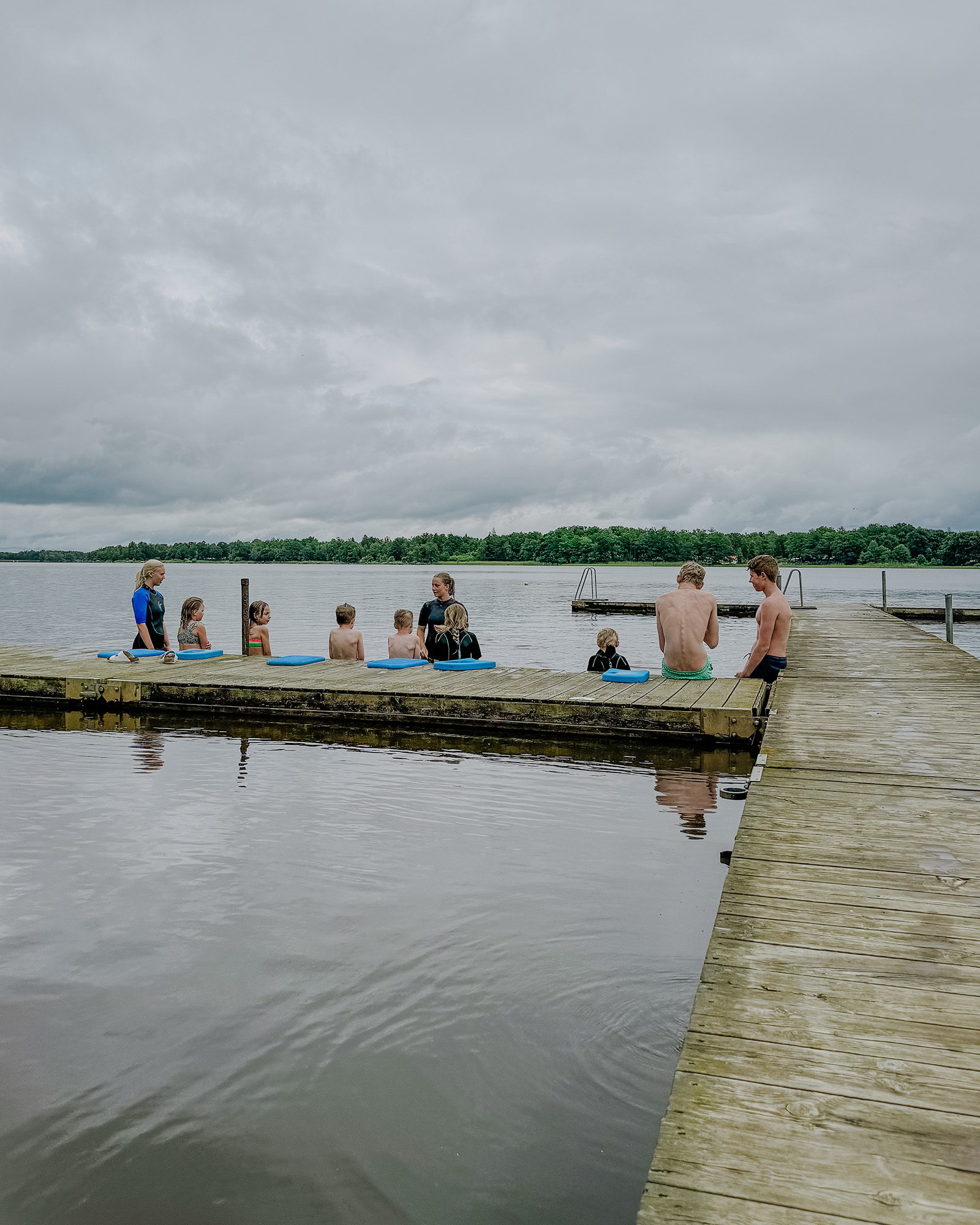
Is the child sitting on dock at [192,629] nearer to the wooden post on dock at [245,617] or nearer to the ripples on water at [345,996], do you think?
the wooden post on dock at [245,617]

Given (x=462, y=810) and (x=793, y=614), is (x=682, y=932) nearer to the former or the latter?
(x=462, y=810)

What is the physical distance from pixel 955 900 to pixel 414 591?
68394 millimetres

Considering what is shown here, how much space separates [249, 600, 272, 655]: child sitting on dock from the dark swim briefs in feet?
23.6

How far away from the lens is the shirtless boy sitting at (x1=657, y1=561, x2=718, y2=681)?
1020 cm

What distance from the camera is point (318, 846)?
651 cm

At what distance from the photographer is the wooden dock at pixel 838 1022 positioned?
1.96 meters

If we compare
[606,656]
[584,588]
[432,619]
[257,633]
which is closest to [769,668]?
[606,656]

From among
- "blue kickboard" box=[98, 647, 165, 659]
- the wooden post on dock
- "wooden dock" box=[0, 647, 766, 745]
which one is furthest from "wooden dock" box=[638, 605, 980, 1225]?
the wooden post on dock

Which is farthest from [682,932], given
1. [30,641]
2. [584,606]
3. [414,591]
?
A: [414,591]

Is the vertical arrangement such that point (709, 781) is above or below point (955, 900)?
below

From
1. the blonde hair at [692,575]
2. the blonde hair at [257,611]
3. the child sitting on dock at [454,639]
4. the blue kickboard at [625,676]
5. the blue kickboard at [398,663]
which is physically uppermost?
the blonde hair at [692,575]

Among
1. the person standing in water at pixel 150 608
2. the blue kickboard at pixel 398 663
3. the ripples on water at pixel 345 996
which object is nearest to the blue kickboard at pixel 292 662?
the blue kickboard at pixel 398 663

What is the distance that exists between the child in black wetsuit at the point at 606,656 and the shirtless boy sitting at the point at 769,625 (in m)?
1.62

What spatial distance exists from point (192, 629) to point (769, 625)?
8.38 meters
